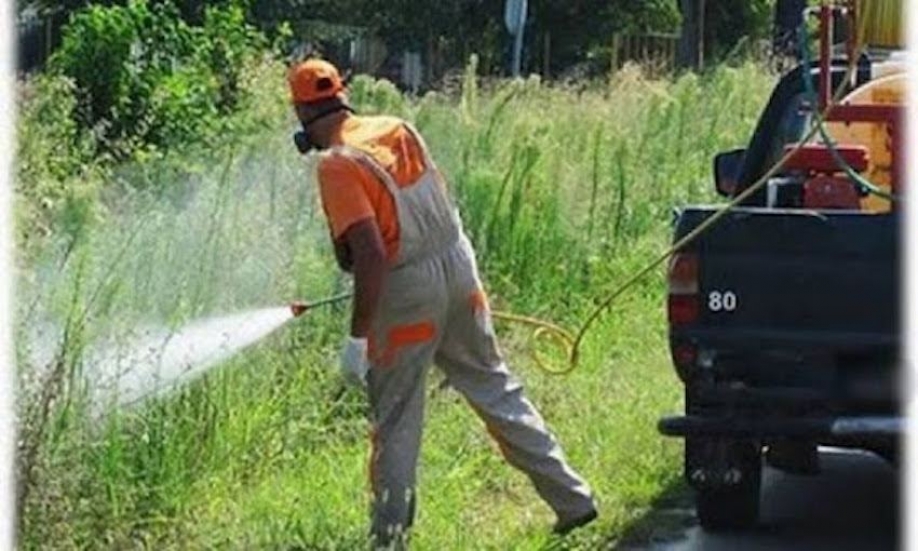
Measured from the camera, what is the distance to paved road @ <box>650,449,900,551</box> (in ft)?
23.8

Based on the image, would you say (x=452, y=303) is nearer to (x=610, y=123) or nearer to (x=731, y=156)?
(x=731, y=156)

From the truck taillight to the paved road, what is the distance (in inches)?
38.3

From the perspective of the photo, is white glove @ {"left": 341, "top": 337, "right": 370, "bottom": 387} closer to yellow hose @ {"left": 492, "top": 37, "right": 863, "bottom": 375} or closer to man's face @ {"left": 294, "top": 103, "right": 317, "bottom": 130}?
man's face @ {"left": 294, "top": 103, "right": 317, "bottom": 130}

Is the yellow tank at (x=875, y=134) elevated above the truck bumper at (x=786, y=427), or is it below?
above

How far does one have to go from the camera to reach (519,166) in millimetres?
11031

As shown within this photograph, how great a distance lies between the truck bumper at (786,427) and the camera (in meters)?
6.39

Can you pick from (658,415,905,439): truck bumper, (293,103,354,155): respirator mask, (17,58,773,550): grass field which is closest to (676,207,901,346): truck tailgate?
(658,415,905,439): truck bumper

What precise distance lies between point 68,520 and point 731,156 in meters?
3.68

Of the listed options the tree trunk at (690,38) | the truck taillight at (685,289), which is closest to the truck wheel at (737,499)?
the truck taillight at (685,289)

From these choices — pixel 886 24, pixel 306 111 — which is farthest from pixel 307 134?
pixel 886 24

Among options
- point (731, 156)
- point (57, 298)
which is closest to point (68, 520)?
point (57, 298)

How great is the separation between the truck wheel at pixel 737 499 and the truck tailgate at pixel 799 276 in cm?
63

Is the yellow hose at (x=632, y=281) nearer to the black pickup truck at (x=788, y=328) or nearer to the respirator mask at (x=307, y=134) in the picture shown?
the black pickup truck at (x=788, y=328)

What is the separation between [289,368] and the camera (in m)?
8.05
